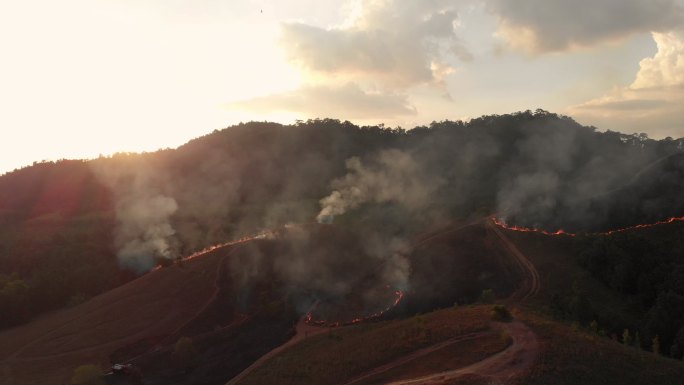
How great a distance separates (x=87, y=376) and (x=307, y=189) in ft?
225

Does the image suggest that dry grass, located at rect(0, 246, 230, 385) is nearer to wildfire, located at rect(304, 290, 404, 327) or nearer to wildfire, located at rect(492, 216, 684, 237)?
wildfire, located at rect(304, 290, 404, 327)

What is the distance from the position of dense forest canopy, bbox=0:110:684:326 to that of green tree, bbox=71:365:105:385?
686 inches

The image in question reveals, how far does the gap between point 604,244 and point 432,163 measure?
54665 millimetres

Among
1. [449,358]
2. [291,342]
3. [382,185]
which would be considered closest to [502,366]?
[449,358]

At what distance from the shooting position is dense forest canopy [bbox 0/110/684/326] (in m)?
58.5

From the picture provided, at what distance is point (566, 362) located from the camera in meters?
24.5

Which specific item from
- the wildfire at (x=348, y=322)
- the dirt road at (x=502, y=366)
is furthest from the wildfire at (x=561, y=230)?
the dirt road at (x=502, y=366)

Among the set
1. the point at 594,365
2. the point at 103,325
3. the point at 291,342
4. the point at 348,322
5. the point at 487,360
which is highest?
the point at 103,325

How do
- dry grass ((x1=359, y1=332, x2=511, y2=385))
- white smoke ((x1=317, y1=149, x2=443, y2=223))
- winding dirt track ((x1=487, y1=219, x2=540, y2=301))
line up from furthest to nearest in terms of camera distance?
white smoke ((x1=317, y1=149, x2=443, y2=223))
winding dirt track ((x1=487, y1=219, x2=540, y2=301))
dry grass ((x1=359, y1=332, x2=511, y2=385))

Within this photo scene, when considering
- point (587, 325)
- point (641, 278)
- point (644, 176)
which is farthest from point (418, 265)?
point (644, 176)

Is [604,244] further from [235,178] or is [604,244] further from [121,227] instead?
[235,178]

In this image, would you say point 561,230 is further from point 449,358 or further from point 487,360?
point 487,360

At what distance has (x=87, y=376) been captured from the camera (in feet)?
102

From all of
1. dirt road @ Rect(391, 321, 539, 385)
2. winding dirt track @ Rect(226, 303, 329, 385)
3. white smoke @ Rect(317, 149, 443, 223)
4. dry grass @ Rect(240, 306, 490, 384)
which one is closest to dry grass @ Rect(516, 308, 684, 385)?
dirt road @ Rect(391, 321, 539, 385)
